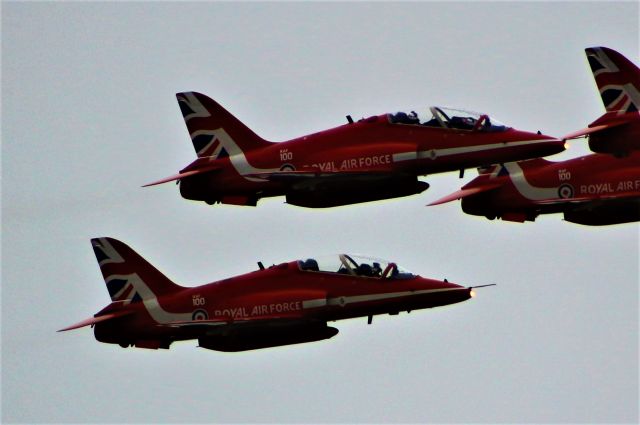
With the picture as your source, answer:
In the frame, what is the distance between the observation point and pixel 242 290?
99.2 metres

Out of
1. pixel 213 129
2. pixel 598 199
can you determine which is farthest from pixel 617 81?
pixel 213 129

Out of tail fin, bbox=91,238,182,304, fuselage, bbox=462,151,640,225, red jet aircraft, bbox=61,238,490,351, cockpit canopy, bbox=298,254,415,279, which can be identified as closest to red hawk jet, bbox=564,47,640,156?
fuselage, bbox=462,151,640,225

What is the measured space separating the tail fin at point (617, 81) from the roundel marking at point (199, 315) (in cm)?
1687

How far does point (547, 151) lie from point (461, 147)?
3.18m

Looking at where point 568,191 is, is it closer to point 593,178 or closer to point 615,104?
point 593,178

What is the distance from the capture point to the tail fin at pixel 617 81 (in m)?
97.9

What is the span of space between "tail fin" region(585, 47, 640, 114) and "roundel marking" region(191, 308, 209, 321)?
55.4 ft

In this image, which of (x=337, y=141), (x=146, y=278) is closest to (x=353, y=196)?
(x=337, y=141)

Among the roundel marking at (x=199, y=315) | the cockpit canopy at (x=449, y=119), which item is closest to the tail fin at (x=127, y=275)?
the roundel marking at (x=199, y=315)

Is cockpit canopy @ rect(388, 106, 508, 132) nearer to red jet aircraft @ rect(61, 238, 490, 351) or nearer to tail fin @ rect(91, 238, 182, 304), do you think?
red jet aircraft @ rect(61, 238, 490, 351)

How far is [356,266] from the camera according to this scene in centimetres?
9888

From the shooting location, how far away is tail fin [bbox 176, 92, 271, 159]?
101 meters

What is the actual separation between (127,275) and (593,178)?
18258 mm

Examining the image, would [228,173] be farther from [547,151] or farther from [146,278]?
[547,151]
